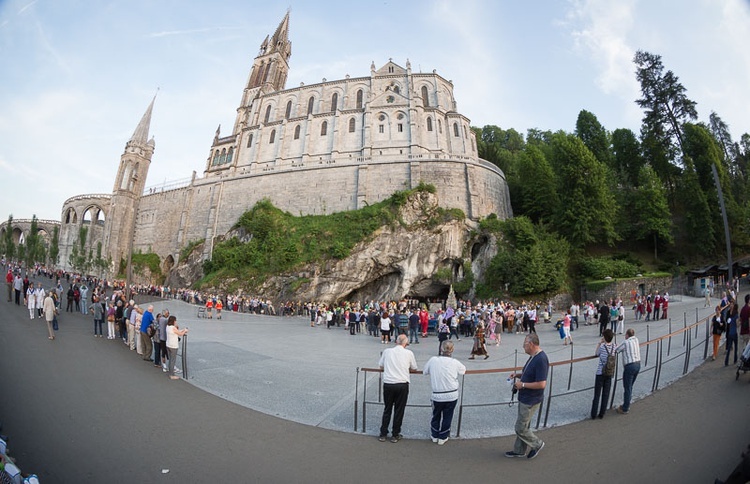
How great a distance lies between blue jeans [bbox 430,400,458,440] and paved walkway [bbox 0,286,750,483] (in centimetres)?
15

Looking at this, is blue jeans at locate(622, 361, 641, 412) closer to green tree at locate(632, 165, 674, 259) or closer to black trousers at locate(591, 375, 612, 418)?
black trousers at locate(591, 375, 612, 418)

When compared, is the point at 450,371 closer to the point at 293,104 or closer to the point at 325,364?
the point at 325,364

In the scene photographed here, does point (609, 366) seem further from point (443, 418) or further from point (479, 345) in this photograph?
point (479, 345)

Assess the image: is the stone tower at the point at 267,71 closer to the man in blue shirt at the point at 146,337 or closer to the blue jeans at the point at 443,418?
the man in blue shirt at the point at 146,337

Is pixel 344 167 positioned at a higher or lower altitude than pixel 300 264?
higher

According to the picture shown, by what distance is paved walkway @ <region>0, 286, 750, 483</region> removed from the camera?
383cm

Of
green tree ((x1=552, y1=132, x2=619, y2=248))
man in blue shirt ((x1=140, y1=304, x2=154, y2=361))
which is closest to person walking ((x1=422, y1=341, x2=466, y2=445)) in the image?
A: man in blue shirt ((x1=140, y1=304, x2=154, y2=361))

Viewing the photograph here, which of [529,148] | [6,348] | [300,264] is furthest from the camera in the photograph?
[529,148]

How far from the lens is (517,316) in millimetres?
16844

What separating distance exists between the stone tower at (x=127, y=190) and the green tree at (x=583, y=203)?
154 ft

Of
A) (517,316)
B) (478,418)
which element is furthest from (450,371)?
(517,316)

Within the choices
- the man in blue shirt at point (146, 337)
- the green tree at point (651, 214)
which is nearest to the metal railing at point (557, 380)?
the man in blue shirt at point (146, 337)

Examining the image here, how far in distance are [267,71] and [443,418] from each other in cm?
6394

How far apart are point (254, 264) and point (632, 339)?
28.9 m
